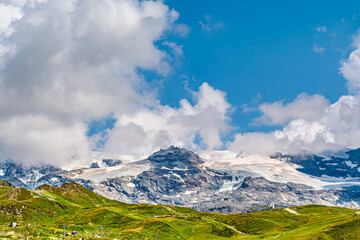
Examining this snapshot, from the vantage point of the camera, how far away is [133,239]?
120 metres

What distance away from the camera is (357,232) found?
86.8 m

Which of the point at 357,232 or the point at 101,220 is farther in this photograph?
the point at 101,220

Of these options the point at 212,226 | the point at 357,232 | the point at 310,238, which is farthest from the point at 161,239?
the point at 357,232

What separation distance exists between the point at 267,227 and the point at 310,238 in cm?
8261

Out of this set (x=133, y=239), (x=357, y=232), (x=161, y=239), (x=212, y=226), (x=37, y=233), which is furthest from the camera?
(x=212, y=226)

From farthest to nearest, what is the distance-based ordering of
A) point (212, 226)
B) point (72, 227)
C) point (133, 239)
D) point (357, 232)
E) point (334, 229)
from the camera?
point (212, 226) < point (72, 227) < point (133, 239) < point (334, 229) < point (357, 232)

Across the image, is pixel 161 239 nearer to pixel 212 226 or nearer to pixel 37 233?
pixel 212 226

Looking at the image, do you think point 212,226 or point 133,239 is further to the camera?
point 212,226

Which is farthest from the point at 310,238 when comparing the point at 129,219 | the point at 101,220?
the point at 101,220

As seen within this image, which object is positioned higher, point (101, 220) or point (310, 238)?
point (101, 220)

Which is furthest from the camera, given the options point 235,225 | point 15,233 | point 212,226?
point 235,225

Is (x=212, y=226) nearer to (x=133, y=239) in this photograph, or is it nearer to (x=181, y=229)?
(x=181, y=229)

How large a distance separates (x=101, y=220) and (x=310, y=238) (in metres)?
124

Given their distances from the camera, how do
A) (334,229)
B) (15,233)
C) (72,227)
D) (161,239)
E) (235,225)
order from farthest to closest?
(235,225) < (72,227) < (161,239) < (15,233) < (334,229)
